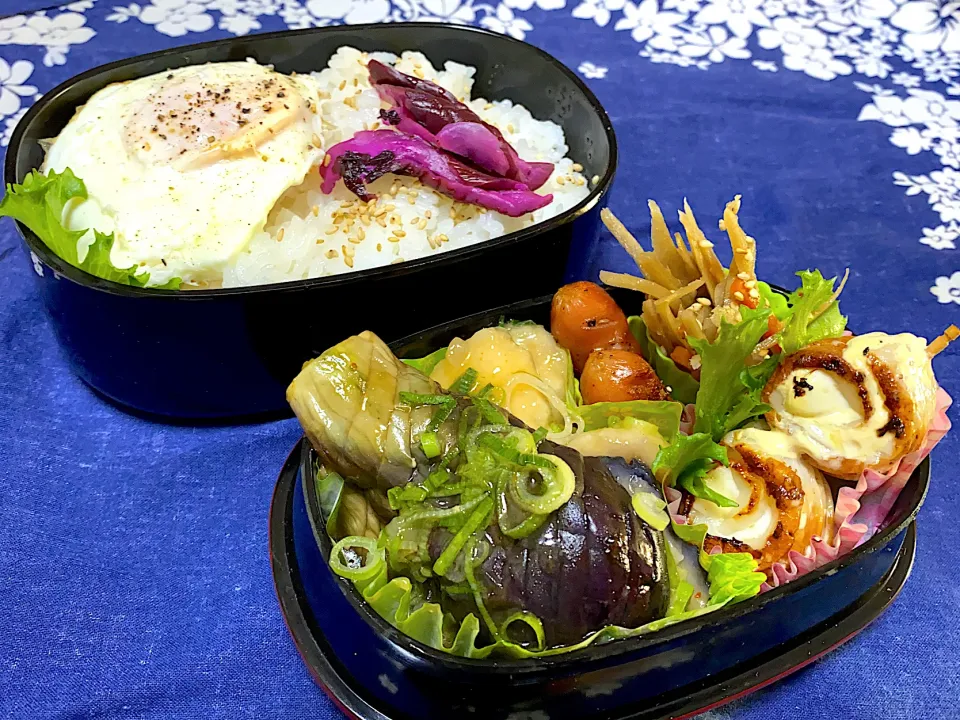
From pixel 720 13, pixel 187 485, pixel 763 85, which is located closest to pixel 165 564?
pixel 187 485

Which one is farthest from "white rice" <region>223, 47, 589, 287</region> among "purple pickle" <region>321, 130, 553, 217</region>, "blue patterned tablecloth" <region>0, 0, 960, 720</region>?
"blue patterned tablecloth" <region>0, 0, 960, 720</region>

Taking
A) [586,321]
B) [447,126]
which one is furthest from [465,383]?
[447,126]

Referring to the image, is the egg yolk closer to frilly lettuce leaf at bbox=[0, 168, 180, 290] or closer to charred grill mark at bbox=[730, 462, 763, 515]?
frilly lettuce leaf at bbox=[0, 168, 180, 290]

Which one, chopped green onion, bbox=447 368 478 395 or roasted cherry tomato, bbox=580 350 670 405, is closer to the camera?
chopped green onion, bbox=447 368 478 395

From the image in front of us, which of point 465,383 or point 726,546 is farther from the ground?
point 465,383

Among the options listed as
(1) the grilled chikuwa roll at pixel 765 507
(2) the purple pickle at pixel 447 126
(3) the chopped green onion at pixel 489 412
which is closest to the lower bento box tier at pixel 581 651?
(1) the grilled chikuwa roll at pixel 765 507

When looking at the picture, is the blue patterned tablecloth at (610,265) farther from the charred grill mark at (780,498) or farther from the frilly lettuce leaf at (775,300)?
the frilly lettuce leaf at (775,300)

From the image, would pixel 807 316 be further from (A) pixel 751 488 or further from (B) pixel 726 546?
(B) pixel 726 546

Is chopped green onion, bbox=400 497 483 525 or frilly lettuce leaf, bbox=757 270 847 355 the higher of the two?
frilly lettuce leaf, bbox=757 270 847 355
